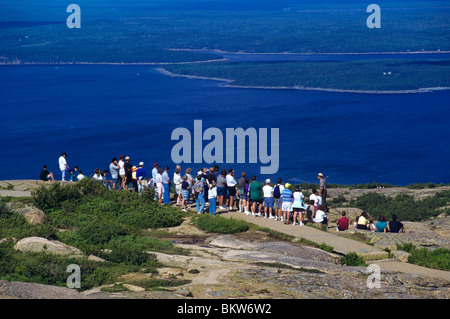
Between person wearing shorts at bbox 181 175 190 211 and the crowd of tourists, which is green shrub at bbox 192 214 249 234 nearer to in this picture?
the crowd of tourists

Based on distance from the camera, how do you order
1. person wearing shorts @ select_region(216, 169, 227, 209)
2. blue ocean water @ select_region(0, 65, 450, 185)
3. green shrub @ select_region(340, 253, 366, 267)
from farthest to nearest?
blue ocean water @ select_region(0, 65, 450, 185) → person wearing shorts @ select_region(216, 169, 227, 209) → green shrub @ select_region(340, 253, 366, 267)

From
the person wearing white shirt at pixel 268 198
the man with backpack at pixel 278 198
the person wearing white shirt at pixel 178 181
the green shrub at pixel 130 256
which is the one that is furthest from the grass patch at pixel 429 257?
the person wearing white shirt at pixel 178 181

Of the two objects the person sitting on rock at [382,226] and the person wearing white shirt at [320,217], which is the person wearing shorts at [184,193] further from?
the person sitting on rock at [382,226]

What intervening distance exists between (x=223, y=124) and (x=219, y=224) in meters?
106

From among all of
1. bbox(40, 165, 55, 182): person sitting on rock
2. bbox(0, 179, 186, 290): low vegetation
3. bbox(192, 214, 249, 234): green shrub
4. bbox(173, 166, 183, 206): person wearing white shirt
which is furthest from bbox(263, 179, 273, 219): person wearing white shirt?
bbox(40, 165, 55, 182): person sitting on rock

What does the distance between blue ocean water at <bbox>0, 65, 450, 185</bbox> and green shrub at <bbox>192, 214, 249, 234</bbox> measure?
65187 mm

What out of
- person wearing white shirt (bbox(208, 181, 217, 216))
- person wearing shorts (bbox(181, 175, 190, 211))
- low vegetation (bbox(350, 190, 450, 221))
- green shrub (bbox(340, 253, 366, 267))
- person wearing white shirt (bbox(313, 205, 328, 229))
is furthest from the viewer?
low vegetation (bbox(350, 190, 450, 221))

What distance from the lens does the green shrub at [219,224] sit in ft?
77.6

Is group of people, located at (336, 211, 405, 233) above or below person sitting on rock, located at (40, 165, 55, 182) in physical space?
below

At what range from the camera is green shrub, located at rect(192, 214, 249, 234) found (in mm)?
23656

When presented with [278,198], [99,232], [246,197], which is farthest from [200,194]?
[99,232]

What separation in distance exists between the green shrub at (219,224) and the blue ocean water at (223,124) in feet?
214
